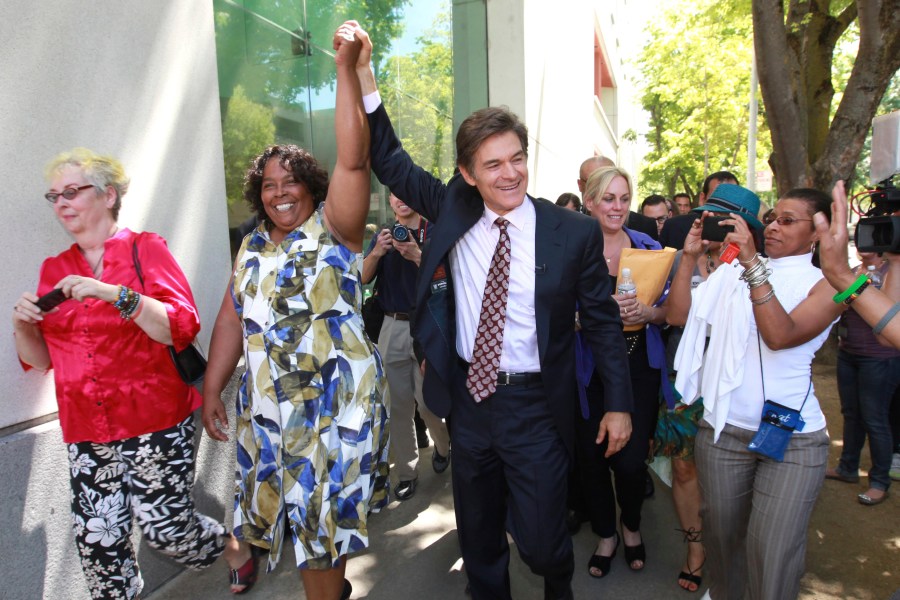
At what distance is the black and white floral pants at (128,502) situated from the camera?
2.81 m

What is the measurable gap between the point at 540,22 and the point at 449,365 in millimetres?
9065

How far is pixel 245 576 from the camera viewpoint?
352cm

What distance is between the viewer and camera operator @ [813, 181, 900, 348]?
2129 mm

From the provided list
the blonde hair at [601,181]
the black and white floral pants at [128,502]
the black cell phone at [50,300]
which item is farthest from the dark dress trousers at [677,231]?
the black cell phone at [50,300]

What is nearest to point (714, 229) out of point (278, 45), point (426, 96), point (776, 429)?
point (776, 429)

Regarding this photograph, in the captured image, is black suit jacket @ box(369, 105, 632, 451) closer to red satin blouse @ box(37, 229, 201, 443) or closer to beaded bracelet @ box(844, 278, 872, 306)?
beaded bracelet @ box(844, 278, 872, 306)

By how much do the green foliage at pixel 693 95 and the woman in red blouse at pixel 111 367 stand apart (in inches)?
Result: 866

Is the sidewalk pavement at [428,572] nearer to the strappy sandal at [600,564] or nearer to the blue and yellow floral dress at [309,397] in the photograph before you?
the strappy sandal at [600,564]

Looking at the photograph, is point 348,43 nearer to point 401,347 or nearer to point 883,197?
point 883,197

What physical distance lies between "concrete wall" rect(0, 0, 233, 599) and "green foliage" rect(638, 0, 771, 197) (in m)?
21.0

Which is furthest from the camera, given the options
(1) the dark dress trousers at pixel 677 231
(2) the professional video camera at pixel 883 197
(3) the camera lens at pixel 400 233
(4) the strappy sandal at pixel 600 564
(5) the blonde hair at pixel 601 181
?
(1) the dark dress trousers at pixel 677 231

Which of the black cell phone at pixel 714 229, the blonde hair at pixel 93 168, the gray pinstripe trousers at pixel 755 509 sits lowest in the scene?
the gray pinstripe trousers at pixel 755 509

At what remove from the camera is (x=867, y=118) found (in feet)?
25.9

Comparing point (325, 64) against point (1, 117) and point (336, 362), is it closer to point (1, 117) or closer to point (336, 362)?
point (1, 117)
